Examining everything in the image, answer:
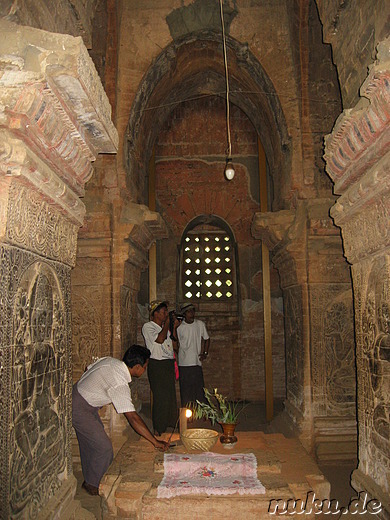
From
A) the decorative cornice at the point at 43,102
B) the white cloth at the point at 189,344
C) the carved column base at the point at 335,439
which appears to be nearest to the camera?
the decorative cornice at the point at 43,102

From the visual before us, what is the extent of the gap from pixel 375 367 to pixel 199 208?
564 cm

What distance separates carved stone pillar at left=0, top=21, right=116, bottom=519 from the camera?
2.22 m

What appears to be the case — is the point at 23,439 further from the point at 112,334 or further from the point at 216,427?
the point at 216,427

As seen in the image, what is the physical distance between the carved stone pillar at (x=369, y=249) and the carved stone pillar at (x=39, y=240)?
1601 mm

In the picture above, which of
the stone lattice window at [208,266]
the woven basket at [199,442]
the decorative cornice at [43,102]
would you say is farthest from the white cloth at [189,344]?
the decorative cornice at [43,102]

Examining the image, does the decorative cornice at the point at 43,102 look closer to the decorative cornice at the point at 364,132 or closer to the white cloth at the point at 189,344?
the decorative cornice at the point at 364,132

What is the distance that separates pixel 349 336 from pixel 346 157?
2.86 m

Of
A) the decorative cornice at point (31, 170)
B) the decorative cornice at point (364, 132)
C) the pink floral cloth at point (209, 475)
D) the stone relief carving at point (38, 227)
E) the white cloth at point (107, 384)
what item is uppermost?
the decorative cornice at point (364, 132)

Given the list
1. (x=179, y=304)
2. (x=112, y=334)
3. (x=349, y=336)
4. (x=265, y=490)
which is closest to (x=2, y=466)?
(x=265, y=490)

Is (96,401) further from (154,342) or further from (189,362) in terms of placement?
(189,362)

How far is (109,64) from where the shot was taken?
5617 mm

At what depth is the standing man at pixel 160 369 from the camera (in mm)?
5711

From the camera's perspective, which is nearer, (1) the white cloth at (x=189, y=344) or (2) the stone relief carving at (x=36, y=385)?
(2) the stone relief carving at (x=36, y=385)

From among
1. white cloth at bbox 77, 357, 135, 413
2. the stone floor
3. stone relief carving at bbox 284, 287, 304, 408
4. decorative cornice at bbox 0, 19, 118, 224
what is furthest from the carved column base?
decorative cornice at bbox 0, 19, 118, 224
